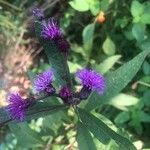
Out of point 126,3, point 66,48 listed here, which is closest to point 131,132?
point 126,3

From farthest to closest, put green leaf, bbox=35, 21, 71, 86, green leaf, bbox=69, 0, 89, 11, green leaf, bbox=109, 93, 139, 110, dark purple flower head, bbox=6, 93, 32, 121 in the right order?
green leaf, bbox=69, 0, 89, 11 < green leaf, bbox=109, 93, 139, 110 < green leaf, bbox=35, 21, 71, 86 < dark purple flower head, bbox=6, 93, 32, 121

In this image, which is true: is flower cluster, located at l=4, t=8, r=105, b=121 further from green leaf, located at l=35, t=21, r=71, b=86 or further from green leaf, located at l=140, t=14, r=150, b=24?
green leaf, located at l=140, t=14, r=150, b=24

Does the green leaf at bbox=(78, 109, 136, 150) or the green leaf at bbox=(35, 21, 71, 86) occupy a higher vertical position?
the green leaf at bbox=(35, 21, 71, 86)

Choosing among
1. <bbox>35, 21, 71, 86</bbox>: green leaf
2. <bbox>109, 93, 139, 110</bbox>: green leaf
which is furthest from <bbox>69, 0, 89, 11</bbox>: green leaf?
<bbox>35, 21, 71, 86</bbox>: green leaf

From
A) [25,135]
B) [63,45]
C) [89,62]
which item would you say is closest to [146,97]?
[89,62]

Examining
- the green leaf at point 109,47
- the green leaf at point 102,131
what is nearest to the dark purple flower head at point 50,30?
the green leaf at point 102,131

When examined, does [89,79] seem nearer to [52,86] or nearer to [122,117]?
[52,86]

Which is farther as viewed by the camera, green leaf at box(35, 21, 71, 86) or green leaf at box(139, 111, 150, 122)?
green leaf at box(139, 111, 150, 122)
